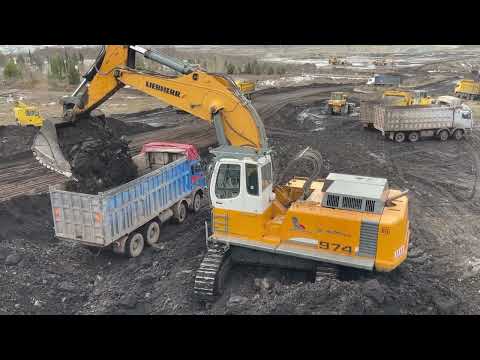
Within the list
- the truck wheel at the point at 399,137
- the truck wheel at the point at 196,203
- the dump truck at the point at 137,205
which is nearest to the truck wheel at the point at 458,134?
the truck wheel at the point at 399,137

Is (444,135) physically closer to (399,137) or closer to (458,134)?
(458,134)

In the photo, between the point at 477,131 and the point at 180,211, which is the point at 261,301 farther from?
the point at 477,131

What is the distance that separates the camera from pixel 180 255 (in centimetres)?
1162

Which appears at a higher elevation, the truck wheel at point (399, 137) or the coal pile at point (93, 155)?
the coal pile at point (93, 155)

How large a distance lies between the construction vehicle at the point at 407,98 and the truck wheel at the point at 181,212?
1734 centimetres

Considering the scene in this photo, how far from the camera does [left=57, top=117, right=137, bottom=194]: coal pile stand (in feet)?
37.4

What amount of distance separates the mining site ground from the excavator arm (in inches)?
63.8

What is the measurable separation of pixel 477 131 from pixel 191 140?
17.2m

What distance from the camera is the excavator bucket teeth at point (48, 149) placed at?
10742mm

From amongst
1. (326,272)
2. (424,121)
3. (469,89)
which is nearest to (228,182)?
(326,272)

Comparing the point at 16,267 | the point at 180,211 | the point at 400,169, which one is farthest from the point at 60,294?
the point at 400,169

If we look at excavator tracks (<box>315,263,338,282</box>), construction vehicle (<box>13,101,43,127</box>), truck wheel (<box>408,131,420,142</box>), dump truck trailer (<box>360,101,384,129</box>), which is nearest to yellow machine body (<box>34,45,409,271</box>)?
excavator tracks (<box>315,263,338,282</box>)

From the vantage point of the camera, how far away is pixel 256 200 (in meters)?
9.64

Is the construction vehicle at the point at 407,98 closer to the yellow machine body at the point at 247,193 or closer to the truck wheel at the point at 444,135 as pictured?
the truck wheel at the point at 444,135
